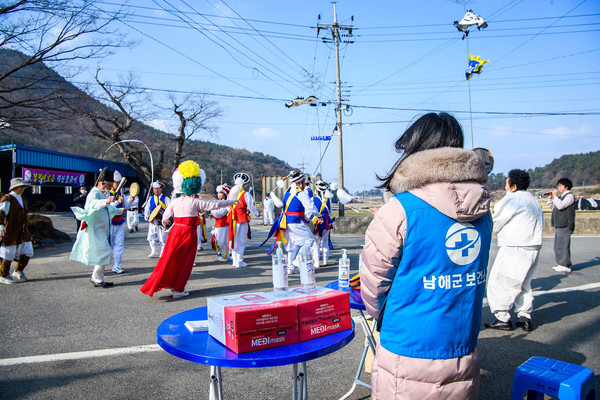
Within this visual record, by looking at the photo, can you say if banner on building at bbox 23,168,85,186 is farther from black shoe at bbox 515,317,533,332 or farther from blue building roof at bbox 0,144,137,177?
black shoe at bbox 515,317,533,332

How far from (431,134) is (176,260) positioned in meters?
5.08

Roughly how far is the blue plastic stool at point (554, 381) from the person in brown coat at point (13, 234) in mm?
8700

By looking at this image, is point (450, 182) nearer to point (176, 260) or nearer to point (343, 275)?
point (343, 275)

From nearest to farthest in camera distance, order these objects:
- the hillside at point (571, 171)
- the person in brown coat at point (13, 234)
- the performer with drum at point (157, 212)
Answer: the person in brown coat at point (13, 234)
the performer with drum at point (157, 212)
the hillside at point (571, 171)

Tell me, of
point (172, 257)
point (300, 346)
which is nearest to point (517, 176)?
point (300, 346)

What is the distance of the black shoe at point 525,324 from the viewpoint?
5039 mm

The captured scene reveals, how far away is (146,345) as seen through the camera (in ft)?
14.9

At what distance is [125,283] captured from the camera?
775 centimetres

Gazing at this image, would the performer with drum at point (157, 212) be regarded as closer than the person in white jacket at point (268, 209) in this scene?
Yes

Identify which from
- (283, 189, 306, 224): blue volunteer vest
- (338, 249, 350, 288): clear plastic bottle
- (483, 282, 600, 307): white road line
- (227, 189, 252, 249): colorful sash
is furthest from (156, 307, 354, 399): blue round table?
(227, 189, 252, 249): colorful sash

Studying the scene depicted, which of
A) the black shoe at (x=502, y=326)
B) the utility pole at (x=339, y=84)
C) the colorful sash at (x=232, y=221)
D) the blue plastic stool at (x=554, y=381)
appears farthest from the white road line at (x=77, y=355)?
the utility pole at (x=339, y=84)

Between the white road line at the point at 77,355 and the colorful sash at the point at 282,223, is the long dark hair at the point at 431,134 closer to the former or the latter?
the white road line at the point at 77,355

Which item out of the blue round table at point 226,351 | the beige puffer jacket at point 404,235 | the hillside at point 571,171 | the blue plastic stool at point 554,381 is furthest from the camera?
the hillside at point 571,171

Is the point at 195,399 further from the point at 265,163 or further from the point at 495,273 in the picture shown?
the point at 265,163
